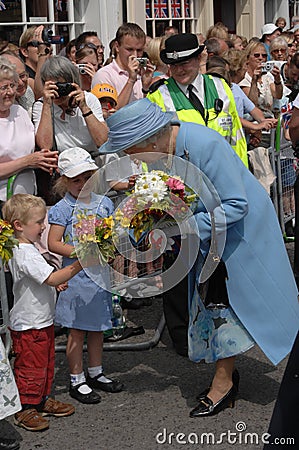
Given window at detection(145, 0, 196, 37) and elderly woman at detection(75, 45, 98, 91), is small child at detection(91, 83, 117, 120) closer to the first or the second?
elderly woman at detection(75, 45, 98, 91)

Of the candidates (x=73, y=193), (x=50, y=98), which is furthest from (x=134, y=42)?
(x=73, y=193)

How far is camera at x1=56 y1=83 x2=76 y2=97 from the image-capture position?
5.85 meters

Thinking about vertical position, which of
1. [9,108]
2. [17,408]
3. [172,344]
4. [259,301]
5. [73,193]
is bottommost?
[172,344]

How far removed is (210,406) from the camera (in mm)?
4945

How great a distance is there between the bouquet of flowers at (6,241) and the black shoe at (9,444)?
98 centimetres

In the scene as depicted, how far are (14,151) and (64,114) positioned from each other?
0.49 metres

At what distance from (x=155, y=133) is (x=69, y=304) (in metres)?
1.32

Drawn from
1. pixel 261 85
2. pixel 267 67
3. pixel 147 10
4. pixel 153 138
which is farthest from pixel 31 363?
pixel 147 10

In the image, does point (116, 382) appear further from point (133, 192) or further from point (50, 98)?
point (50, 98)

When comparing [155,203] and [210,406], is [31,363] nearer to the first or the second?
[210,406]

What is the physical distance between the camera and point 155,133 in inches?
176

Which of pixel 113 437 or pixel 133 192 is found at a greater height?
pixel 133 192

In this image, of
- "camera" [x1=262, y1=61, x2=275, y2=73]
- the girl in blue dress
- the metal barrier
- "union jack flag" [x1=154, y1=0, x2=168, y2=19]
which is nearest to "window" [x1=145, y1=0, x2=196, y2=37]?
"union jack flag" [x1=154, y1=0, x2=168, y2=19]

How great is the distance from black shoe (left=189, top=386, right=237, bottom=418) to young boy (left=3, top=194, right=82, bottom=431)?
858 mm
